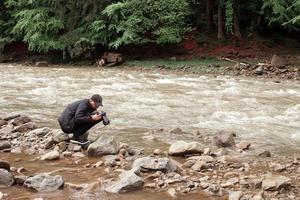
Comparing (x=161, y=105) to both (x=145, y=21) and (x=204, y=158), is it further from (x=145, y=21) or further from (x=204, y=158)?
(x=145, y=21)

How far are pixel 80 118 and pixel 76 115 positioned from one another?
9cm

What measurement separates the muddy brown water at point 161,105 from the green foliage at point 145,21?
5326mm

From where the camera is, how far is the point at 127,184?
6293 mm

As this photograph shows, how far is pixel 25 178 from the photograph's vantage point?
6535mm

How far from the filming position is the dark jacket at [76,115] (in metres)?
8.73

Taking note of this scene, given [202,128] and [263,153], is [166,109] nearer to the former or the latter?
[202,128]

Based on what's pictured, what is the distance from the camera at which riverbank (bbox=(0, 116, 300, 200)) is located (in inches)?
247

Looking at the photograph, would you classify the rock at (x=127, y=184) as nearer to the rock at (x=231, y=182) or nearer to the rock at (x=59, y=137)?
the rock at (x=231, y=182)

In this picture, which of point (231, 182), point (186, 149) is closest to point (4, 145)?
point (186, 149)

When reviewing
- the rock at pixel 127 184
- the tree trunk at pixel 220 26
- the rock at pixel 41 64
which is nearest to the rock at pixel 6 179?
the rock at pixel 127 184

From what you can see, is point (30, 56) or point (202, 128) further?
point (30, 56)

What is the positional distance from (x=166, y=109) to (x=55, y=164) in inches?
225

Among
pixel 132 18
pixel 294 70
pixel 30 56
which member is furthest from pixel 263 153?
pixel 30 56

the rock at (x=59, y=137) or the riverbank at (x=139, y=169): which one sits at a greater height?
the rock at (x=59, y=137)
